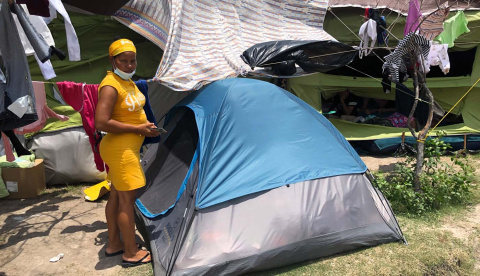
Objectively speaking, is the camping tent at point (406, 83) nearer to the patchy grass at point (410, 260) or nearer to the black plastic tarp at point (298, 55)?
the black plastic tarp at point (298, 55)

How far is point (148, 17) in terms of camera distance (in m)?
5.59

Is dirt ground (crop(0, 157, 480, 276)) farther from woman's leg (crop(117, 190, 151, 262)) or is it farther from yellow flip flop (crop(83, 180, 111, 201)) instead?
woman's leg (crop(117, 190, 151, 262))

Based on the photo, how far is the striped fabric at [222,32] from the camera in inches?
188

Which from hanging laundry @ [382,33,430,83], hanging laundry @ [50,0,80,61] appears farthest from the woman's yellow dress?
hanging laundry @ [382,33,430,83]

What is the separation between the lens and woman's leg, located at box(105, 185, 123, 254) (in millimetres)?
3402

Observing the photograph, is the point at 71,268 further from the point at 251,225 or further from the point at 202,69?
the point at 202,69

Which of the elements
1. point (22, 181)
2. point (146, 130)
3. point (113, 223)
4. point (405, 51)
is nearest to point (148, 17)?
point (22, 181)

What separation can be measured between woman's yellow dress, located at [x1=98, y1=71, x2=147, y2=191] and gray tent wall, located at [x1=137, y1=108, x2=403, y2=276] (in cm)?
54

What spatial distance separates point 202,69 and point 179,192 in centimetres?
180

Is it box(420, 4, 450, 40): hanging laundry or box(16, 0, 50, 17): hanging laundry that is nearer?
box(16, 0, 50, 17): hanging laundry

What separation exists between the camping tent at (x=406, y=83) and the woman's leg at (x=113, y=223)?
160 inches

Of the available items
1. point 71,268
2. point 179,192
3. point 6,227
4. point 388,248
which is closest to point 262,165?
point 179,192

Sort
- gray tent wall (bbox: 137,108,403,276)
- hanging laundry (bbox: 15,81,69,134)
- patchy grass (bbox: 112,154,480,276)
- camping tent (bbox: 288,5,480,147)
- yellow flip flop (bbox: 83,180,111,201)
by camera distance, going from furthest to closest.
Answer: camping tent (bbox: 288,5,480,147) → yellow flip flop (bbox: 83,180,111,201) → hanging laundry (bbox: 15,81,69,134) → patchy grass (bbox: 112,154,480,276) → gray tent wall (bbox: 137,108,403,276)

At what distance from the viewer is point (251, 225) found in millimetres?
3232
